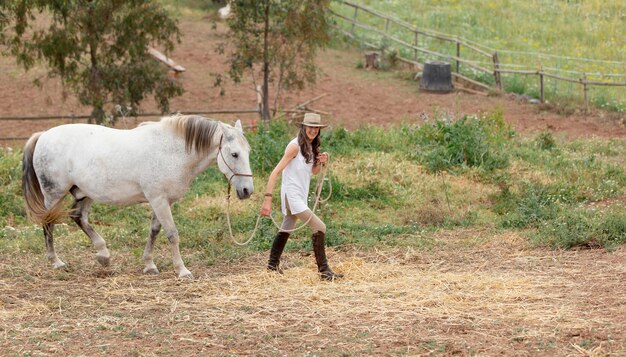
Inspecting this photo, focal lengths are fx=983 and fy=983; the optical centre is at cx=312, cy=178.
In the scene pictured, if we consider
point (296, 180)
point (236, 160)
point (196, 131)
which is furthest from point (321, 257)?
point (196, 131)

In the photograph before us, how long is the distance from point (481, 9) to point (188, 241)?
70.6 ft

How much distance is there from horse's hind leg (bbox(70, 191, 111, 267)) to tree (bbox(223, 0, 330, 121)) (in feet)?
32.9

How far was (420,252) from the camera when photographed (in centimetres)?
1048

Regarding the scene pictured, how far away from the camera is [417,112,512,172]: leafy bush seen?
1429 cm

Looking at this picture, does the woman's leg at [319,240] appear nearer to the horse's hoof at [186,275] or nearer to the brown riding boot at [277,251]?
the brown riding boot at [277,251]

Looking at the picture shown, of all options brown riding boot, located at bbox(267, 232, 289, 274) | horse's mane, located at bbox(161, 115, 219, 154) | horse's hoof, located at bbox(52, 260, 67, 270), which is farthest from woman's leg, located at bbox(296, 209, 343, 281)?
horse's hoof, located at bbox(52, 260, 67, 270)

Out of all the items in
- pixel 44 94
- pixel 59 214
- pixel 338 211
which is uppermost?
pixel 59 214

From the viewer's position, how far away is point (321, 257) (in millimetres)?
9195

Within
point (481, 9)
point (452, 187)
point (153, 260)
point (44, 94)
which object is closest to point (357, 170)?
point (452, 187)

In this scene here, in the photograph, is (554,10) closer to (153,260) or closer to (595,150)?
(595,150)

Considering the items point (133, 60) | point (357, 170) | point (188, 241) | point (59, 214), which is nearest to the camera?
point (59, 214)

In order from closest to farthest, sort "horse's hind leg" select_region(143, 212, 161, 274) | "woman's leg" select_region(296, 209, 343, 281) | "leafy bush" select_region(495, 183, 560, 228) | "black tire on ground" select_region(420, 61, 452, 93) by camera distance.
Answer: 1. "woman's leg" select_region(296, 209, 343, 281)
2. "horse's hind leg" select_region(143, 212, 161, 274)
3. "leafy bush" select_region(495, 183, 560, 228)
4. "black tire on ground" select_region(420, 61, 452, 93)

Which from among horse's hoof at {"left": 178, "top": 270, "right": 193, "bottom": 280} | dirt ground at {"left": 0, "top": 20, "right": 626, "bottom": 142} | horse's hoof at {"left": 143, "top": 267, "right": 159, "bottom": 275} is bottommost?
dirt ground at {"left": 0, "top": 20, "right": 626, "bottom": 142}

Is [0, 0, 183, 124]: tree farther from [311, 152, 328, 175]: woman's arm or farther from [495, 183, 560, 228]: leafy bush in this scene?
[311, 152, 328, 175]: woman's arm
